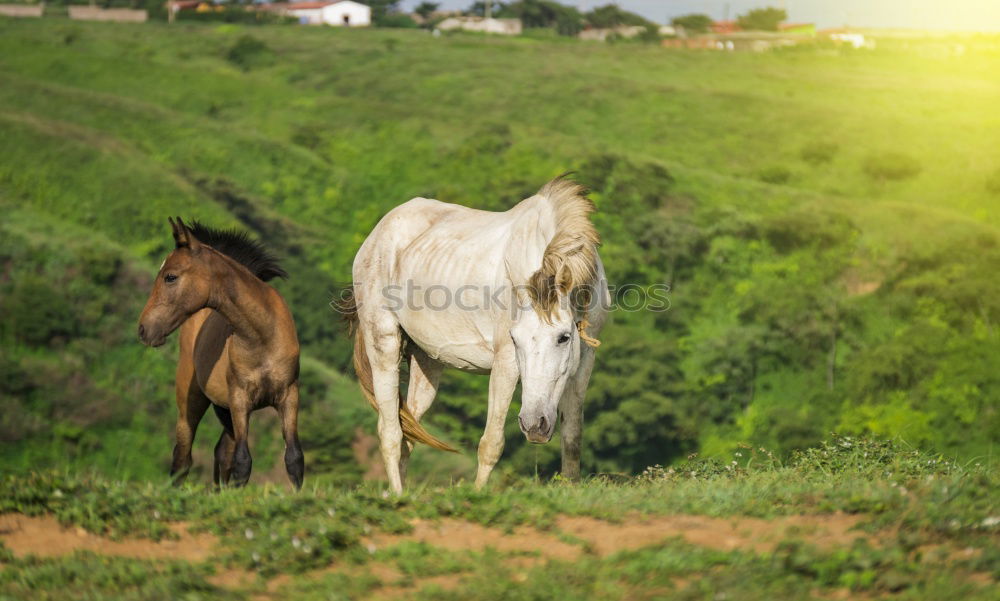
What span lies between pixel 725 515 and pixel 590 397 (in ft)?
139

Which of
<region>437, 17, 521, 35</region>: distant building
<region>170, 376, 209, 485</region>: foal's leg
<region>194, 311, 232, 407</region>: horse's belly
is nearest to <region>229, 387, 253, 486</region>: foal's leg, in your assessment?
<region>194, 311, 232, 407</region>: horse's belly

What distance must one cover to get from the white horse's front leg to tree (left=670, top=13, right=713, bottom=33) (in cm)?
12051

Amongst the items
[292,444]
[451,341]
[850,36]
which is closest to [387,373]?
[451,341]

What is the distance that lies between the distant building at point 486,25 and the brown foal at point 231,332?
111377 millimetres

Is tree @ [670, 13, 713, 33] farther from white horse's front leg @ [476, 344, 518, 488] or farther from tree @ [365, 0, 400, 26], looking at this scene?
white horse's front leg @ [476, 344, 518, 488]

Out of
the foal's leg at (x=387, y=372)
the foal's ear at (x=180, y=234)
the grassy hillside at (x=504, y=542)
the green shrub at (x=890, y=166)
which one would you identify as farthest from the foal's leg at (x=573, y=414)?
the green shrub at (x=890, y=166)

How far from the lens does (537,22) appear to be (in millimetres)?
125375

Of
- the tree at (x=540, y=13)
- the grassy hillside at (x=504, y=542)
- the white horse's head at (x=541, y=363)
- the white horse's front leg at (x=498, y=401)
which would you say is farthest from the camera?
the tree at (x=540, y=13)

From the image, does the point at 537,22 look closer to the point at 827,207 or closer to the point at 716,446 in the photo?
the point at 827,207

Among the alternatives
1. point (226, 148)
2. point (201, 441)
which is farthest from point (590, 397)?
point (226, 148)

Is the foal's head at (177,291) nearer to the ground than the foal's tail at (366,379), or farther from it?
farther from it

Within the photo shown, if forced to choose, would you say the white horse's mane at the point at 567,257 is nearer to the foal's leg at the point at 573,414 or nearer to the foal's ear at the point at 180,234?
the foal's leg at the point at 573,414

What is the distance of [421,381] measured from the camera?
9.90 metres

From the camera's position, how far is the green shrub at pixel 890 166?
68938 mm
